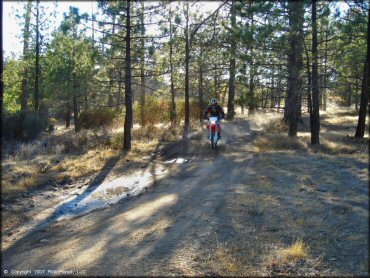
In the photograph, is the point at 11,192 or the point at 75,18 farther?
the point at 75,18

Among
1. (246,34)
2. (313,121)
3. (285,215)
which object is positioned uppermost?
(246,34)

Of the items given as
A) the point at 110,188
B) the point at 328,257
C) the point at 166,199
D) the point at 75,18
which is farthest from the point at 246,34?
the point at 75,18

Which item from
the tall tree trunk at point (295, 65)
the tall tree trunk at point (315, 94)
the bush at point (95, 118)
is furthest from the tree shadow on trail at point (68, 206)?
the bush at point (95, 118)

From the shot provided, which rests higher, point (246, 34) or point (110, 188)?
point (246, 34)

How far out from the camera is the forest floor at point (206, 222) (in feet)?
16.6

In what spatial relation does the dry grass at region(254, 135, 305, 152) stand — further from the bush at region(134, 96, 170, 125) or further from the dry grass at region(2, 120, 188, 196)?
the bush at region(134, 96, 170, 125)

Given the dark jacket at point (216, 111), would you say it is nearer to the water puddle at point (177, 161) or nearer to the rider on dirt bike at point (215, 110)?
the rider on dirt bike at point (215, 110)

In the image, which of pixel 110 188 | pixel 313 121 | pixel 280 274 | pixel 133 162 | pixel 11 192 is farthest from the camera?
pixel 313 121

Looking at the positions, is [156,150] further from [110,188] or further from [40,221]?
[40,221]

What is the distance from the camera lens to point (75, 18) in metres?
14.1

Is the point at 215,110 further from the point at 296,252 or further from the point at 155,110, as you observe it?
the point at 155,110

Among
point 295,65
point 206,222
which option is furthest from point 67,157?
point 295,65

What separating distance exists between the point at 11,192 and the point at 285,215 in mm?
7011

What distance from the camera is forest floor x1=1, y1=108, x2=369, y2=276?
5066mm
